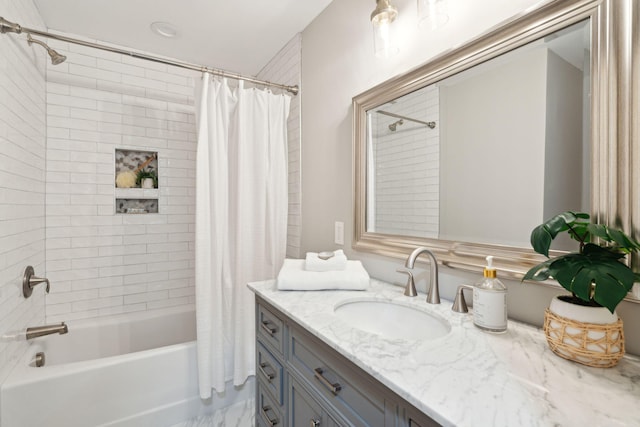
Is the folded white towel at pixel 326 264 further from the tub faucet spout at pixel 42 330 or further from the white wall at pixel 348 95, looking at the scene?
the tub faucet spout at pixel 42 330

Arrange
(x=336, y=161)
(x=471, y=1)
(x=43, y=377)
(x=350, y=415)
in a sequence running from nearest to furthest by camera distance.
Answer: (x=350, y=415), (x=471, y=1), (x=43, y=377), (x=336, y=161)

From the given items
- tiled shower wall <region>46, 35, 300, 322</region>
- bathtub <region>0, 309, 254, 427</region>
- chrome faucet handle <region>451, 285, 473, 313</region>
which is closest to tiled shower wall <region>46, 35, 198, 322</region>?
tiled shower wall <region>46, 35, 300, 322</region>

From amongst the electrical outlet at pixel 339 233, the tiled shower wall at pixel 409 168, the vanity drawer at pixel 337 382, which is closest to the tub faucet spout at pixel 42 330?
the vanity drawer at pixel 337 382

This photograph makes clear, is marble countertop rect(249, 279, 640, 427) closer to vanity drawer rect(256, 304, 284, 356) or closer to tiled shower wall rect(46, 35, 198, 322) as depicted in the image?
vanity drawer rect(256, 304, 284, 356)

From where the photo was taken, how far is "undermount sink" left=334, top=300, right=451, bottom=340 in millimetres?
1039

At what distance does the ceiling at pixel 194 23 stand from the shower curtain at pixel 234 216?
0.44 metres

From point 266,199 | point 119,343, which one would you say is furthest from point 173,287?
point 266,199

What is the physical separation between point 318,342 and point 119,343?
204cm

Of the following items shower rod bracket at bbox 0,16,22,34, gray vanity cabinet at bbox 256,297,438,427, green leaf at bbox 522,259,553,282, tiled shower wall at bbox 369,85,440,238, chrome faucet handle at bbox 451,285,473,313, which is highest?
shower rod bracket at bbox 0,16,22,34

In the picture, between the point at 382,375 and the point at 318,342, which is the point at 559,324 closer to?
the point at 382,375

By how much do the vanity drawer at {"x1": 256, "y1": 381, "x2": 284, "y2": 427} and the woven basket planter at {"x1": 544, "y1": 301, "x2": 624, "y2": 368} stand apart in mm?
954

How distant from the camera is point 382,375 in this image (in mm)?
630

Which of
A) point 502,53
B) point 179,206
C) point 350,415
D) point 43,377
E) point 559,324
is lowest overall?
point 43,377

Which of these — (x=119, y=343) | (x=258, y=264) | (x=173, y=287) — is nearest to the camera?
(x=258, y=264)
